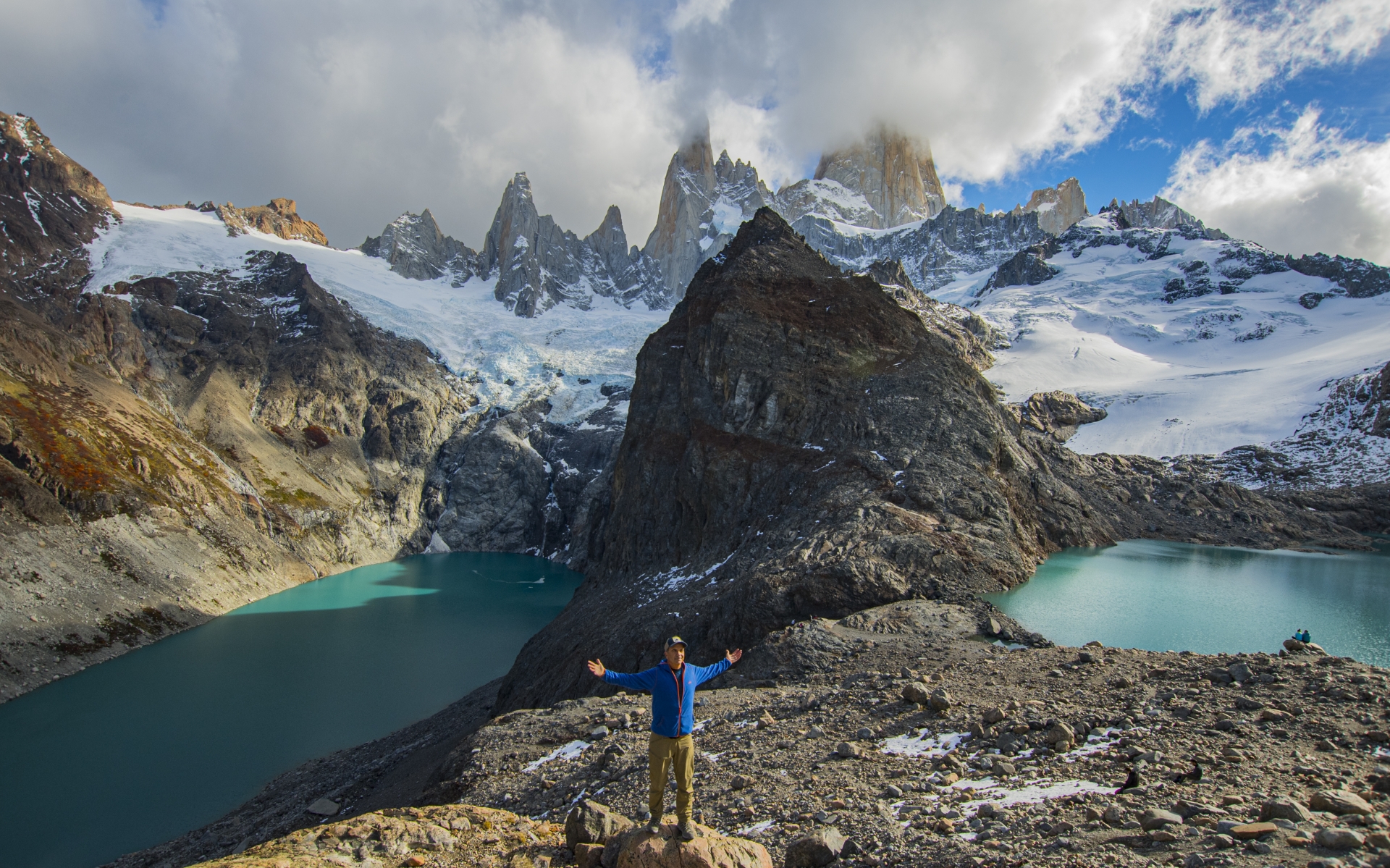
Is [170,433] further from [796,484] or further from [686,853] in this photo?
[686,853]

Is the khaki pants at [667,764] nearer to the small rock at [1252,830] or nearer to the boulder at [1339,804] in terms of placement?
the small rock at [1252,830]

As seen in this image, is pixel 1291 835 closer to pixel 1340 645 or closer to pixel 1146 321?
pixel 1340 645

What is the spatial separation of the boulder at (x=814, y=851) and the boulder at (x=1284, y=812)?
4.37m

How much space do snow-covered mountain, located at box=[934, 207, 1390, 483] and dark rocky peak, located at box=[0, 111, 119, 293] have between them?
164 metres

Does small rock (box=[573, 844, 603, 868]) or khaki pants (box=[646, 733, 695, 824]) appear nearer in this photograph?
small rock (box=[573, 844, 603, 868])

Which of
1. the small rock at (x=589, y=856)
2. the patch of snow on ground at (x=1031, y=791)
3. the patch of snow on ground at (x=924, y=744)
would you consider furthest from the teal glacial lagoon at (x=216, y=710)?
the patch of snow on ground at (x=1031, y=791)

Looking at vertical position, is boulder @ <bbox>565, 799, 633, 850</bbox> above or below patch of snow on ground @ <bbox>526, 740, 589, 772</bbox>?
above

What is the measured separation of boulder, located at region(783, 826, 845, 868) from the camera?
25.0ft

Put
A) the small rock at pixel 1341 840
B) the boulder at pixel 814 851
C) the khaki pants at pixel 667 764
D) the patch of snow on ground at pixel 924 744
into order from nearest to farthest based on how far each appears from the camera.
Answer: the small rock at pixel 1341 840
the boulder at pixel 814 851
the khaki pants at pixel 667 764
the patch of snow on ground at pixel 924 744

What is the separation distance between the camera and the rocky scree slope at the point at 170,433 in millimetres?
54125

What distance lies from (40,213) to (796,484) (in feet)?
497

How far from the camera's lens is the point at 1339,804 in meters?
6.52

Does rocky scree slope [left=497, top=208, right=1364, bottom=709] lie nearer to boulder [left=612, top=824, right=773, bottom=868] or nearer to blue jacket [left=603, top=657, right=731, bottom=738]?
blue jacket [left=603, top=657, right=731, bottom=738]

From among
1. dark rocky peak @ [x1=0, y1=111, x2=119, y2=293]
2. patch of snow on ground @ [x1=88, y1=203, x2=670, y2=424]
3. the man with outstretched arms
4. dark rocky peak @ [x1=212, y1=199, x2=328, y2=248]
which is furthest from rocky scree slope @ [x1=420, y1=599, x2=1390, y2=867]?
dark rocky peak @ [x1=212, y1=199, x2=328, y2=248]
